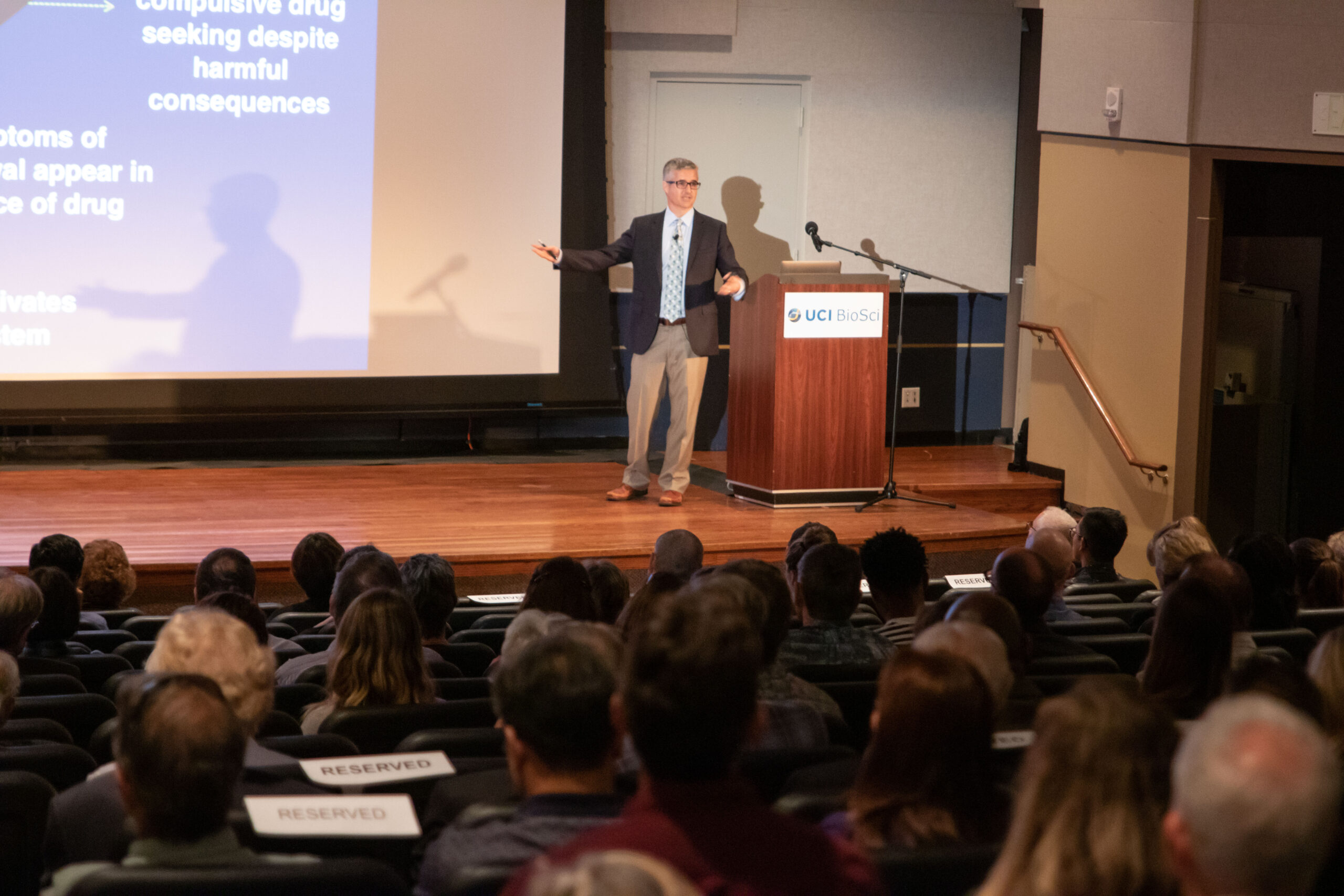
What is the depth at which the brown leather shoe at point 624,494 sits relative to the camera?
7.01 m

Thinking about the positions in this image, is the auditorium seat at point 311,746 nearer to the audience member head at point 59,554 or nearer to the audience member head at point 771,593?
the audience member head at point 771,593

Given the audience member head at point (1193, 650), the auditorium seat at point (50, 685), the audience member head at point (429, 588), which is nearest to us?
the audience member head at point (1193, 650)

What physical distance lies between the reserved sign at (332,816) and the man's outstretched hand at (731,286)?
4545mm

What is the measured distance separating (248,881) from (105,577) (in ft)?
10.6

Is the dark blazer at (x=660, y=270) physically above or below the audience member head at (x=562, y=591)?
above

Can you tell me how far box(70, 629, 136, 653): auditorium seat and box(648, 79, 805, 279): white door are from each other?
4905 millimetres

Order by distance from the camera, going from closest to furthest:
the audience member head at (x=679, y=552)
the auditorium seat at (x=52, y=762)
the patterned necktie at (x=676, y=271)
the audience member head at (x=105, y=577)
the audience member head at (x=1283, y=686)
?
the audience member head at (x=1283, y=686)
the auditorium seat at (x=52, y=762)
the audience member head at (x=679, y=552)
the audience member head at (x=105, y=577)
the patterned necktie at (x=676, y=271)

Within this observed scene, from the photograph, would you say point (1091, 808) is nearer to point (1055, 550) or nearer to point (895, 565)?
point (895, 565)

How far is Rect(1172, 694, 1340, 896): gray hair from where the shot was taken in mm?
1332

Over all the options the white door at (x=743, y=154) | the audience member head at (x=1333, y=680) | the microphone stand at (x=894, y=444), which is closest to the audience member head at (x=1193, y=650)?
the audience member head at (x=1333, y=680)

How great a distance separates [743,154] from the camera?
848cm

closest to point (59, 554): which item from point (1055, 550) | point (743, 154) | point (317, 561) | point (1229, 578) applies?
point (317, 561)

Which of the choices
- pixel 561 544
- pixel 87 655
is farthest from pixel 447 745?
pixel 561 544

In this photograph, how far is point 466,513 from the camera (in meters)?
6.61
